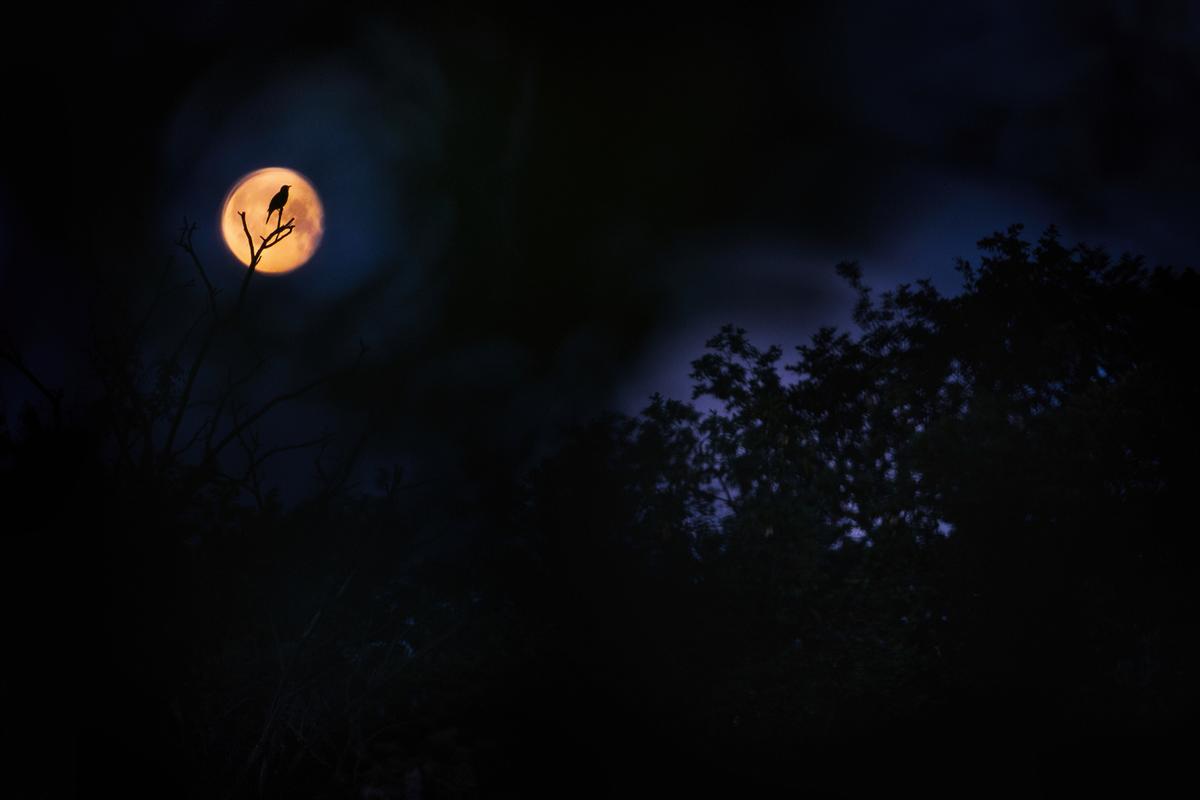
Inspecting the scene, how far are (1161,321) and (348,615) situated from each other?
20268 mm

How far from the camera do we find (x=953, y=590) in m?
17.5

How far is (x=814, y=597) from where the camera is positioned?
18.0 m

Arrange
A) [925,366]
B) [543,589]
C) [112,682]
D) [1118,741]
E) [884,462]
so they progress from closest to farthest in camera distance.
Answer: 1. [112,682]
2. [1118,741]
3. [543,589]
4. [884,462]
5. [925,366]

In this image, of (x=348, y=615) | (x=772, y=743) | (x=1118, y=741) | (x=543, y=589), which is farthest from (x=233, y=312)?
(x=1118, y=741)

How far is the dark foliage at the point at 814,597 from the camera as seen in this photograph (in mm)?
15688

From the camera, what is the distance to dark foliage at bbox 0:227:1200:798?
15688mm

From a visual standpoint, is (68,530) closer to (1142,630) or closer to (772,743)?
(772,743)

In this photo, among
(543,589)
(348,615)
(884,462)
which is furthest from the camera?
(884,462)

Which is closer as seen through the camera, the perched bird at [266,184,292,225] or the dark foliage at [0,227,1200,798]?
the perched bird at [266,184,292,225]

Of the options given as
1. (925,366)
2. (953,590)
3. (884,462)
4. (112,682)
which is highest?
(925,366)

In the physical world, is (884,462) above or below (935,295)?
below

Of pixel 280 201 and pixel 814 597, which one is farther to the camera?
pixel 814 597

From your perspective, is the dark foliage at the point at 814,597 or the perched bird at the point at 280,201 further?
the dark foliage at the point at 814,597

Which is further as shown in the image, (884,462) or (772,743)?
(884,462)
